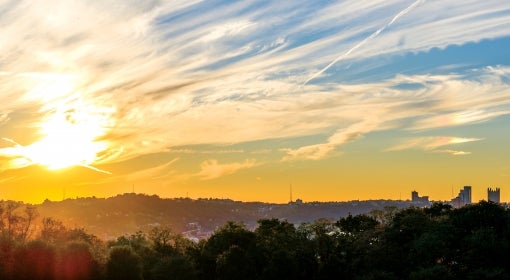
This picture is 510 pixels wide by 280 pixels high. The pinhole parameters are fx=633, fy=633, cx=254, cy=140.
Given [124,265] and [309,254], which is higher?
[309,254]

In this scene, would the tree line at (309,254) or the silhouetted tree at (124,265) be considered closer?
the tree line at (309,254)

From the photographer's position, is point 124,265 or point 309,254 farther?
point 309,254

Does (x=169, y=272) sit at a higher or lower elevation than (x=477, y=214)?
lower

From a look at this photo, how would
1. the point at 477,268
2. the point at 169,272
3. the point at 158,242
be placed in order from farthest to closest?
1. the point at 158,242
2. the point at 169,272
3. the point at 477,268

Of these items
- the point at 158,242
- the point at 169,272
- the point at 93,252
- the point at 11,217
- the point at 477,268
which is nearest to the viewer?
the point at 477,268

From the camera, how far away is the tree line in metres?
98.7

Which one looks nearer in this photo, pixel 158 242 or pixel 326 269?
pixel 326 269

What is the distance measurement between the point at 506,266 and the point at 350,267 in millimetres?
24500

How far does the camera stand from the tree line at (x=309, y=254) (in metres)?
98.7

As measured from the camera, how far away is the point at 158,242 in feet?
406

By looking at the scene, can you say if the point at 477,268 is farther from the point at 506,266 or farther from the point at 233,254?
the point at 233,254

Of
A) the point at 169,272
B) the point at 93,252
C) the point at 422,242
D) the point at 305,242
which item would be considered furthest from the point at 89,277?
the point at 422,242

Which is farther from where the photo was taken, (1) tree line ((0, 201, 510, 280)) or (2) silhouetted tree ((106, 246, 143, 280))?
(2) silhouetted tree ((106, 246, 143, 280))

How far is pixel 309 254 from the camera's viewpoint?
107812mm
